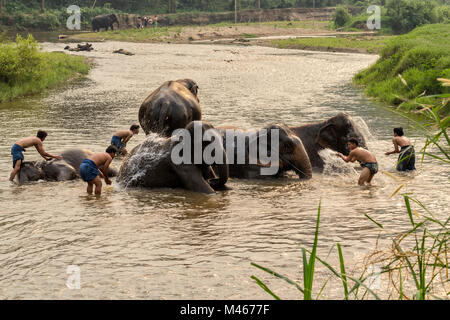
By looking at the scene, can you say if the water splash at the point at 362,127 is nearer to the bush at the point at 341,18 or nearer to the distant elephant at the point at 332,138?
the distant elephant at the point at 332,138

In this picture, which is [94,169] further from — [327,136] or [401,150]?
[401,150]

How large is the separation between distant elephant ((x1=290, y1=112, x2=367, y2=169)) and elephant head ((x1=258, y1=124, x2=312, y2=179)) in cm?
83

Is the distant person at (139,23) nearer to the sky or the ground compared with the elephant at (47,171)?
nearer to the sky

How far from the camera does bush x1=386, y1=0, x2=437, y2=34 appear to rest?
184 ft

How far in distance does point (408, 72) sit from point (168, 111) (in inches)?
467

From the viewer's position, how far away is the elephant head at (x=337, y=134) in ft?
39.0

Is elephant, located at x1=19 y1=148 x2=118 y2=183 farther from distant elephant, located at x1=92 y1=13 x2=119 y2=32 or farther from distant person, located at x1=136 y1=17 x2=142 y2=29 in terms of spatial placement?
distant person, located at x1=136 y1=17 x2=142 y2=29

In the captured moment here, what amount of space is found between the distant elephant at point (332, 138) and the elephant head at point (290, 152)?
83cm

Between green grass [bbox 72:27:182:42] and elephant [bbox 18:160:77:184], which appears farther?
green grass [bbox 72:27:182:42]

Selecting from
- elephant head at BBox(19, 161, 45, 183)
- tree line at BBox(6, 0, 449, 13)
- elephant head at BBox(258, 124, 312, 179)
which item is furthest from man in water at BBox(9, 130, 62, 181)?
tree line at BBox(6, 0, 449, 13)

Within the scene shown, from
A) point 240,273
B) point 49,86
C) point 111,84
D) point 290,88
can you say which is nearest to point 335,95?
point 290,88

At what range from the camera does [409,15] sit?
2240 inches

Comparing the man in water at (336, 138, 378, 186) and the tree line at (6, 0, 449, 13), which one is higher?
the tree line at (6, 0, 449, 13)

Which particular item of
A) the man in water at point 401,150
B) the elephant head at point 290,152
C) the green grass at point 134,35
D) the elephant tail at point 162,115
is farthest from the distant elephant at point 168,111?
the green grass at point 134,35
